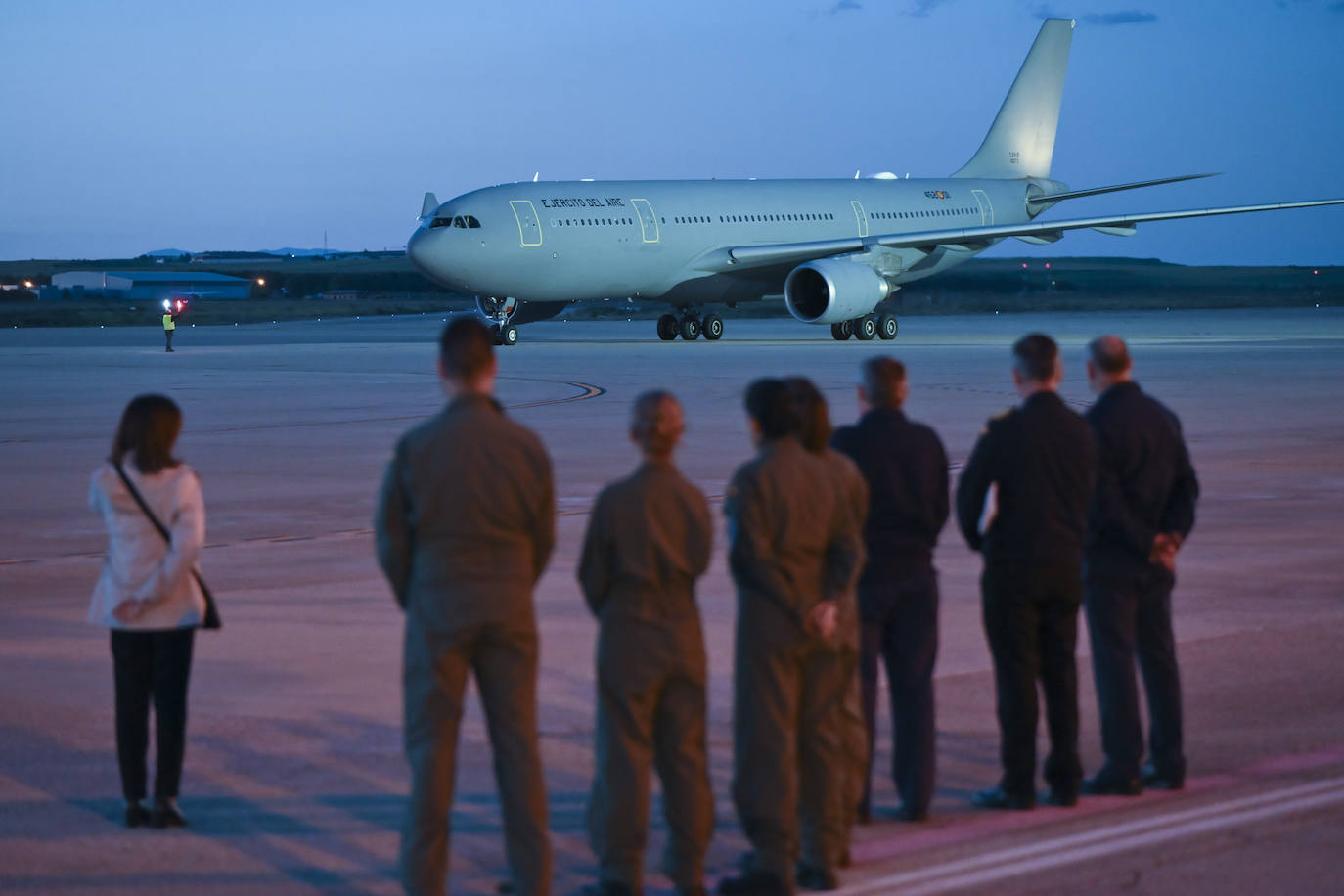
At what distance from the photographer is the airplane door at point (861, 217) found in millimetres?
44375

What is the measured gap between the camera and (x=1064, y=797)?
6.20 m

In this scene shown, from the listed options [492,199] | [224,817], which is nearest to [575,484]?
[224,817]

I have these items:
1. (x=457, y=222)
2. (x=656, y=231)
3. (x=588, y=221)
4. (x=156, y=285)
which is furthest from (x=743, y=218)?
(x=156, y=285)

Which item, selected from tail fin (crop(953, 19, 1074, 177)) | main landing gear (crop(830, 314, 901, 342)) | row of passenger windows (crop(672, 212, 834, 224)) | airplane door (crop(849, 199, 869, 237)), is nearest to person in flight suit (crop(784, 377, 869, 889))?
row of passenger windows (crop(672, 212, 834, 224))

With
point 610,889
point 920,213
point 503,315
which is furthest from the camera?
point 920,213

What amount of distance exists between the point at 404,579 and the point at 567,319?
203ft

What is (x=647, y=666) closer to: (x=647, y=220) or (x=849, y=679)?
(x=849, y=679)

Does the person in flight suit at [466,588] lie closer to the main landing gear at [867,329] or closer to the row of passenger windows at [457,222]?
the row of passenger windows at [457,222]

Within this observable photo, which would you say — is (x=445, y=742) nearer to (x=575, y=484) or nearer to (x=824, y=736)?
(x=824, y=736)

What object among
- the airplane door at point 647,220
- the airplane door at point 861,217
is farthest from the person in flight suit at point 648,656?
the airplane door at point 861,217

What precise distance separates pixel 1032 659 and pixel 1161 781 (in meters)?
0.75

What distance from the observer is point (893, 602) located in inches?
233

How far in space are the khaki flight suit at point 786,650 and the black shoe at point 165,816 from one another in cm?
196

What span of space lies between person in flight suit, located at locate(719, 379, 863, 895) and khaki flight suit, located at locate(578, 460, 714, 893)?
0.19m
